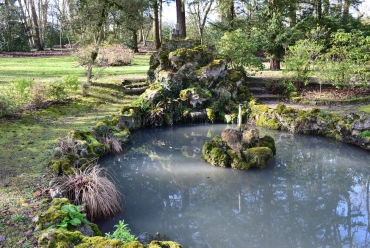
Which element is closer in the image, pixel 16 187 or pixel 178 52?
pixel 16 187

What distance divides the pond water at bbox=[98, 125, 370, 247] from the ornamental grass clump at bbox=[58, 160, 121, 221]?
0.81 feet

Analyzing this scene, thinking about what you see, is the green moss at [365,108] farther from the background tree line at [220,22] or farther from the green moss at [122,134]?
the green moss at [122,134]

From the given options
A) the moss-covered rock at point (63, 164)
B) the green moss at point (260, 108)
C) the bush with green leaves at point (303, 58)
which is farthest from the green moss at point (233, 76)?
the moss-covered rock at point (63, 164)

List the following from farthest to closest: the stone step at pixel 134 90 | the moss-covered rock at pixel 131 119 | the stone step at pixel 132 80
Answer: the stone step at pixel 132 80, the stone step at pixel 134 90, the moss-covered rock at pixel 131 119

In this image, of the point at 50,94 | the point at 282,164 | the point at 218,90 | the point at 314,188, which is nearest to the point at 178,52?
the point at 218,90

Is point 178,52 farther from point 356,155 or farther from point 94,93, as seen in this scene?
point 356,155

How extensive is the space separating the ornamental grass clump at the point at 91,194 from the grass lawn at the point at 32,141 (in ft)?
1.67

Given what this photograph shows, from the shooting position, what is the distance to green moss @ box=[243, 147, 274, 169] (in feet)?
29.4

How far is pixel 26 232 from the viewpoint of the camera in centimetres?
459

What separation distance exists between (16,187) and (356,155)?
9530 millimetres

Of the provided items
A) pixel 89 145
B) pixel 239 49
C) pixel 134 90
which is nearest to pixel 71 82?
pixel 134 90

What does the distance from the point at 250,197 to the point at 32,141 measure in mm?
5996

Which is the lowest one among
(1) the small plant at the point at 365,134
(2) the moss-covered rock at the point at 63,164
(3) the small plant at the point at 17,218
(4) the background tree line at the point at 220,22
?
(3) the small plant at the point at 17,218

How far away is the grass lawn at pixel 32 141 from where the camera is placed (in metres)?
4.89
